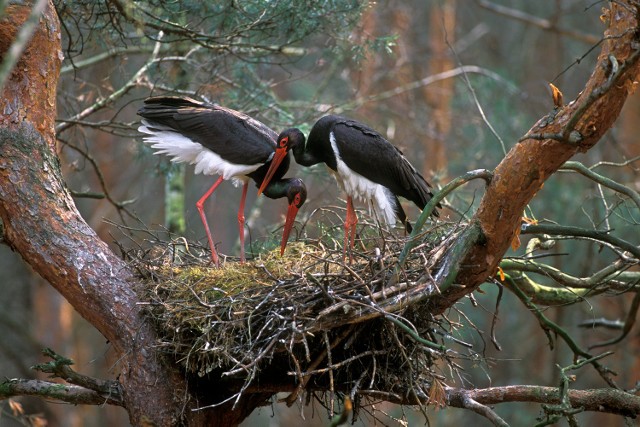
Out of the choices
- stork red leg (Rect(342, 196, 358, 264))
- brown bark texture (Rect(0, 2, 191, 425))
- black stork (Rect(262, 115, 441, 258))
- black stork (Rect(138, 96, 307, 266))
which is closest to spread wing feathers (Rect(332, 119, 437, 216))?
black stork (Rect(262, 115, 441, 258))

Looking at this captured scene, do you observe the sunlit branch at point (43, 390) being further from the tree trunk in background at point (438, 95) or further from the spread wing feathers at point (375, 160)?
the tree trunk in background at point (438, 95)

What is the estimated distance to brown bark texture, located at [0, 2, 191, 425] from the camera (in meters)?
4.28

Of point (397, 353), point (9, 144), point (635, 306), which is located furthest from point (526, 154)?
point (9, 144)

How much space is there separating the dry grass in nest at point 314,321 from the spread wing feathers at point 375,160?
32.2 inches

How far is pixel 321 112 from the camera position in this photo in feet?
23.5

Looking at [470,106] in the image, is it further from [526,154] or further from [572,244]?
[526,154]

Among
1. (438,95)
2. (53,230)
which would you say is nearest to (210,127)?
(53,230)

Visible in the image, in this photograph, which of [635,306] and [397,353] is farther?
[635,306]

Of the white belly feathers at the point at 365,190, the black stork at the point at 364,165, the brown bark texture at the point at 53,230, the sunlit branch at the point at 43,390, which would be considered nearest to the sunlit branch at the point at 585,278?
the black stork at the point at 364,165

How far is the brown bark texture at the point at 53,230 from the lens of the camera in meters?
4.28

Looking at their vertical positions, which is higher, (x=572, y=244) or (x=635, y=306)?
(x=572, y=244)

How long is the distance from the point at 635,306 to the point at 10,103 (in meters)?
3.66

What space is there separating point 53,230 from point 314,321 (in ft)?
4.63

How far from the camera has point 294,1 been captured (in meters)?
5.92
